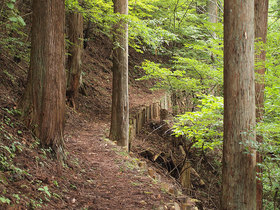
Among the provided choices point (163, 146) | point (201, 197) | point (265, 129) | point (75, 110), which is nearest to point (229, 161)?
point (265, 129)

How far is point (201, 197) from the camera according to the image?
29.9ft

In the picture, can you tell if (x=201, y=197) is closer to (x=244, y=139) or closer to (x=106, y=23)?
(x=244, y=139)

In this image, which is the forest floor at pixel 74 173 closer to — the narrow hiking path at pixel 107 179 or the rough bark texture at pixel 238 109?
the narrow hiking path at pixel 107 179

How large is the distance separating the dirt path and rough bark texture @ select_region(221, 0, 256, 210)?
123 cm

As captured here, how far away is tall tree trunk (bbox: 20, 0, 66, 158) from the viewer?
5.18m

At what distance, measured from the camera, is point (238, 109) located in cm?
505

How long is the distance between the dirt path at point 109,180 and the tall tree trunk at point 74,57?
3.20 meters

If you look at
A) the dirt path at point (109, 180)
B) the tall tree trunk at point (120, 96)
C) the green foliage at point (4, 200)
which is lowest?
the dirt path at point (109, 180)

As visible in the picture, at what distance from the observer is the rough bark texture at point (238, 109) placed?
197 inches

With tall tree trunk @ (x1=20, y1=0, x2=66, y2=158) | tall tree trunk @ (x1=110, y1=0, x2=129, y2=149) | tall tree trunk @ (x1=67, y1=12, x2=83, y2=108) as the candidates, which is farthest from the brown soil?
tall tree trunk @ (x1=67, y1=12, x2=83, y2=108)

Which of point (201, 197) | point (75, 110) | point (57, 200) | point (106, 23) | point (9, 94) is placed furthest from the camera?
point (75, 110)

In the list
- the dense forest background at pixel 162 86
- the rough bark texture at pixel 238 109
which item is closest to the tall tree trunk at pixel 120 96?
the dense forest background at pixel 162 86

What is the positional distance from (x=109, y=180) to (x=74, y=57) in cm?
671

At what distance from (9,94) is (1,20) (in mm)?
2119
